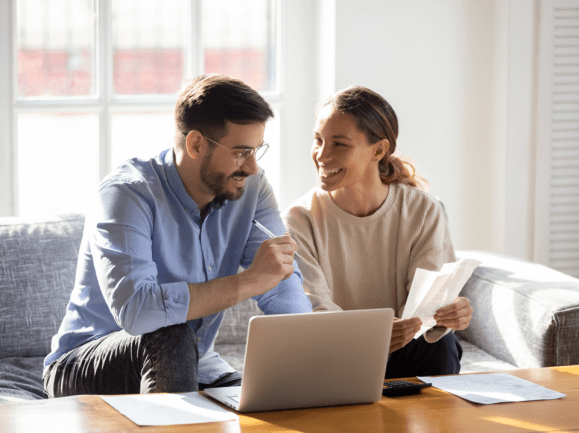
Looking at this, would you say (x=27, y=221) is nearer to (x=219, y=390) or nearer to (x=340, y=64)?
(x=219, y=390)

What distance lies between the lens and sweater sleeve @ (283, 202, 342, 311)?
1.80 m

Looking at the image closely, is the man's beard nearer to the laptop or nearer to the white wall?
the laptop

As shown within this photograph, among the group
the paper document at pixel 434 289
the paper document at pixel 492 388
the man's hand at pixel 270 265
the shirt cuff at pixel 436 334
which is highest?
the man's hand at pixel 270 265

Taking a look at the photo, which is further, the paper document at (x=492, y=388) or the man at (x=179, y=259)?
the man at (x=179, y=259)

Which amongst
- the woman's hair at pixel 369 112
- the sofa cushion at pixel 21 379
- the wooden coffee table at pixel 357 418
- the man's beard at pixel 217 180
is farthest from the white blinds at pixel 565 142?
the sofa cushion at pixel 21 379

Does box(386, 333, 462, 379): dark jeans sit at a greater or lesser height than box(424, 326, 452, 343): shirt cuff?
lesser

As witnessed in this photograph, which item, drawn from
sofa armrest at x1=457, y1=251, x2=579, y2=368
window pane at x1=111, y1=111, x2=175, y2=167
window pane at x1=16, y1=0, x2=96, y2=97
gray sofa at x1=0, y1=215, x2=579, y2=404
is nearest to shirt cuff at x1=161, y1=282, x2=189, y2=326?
gray sofa at x1=0, y1=215, x2=579, y2=404

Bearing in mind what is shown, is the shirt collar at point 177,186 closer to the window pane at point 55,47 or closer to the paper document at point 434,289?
the paper document at point 434,289

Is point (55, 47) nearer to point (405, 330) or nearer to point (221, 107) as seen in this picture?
point (221, 107)

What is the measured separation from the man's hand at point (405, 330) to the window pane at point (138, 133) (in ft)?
4.65

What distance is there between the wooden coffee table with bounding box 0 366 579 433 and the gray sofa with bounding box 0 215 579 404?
2.18 ft

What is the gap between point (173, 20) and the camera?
9.01 feet

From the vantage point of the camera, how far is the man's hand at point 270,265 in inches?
58.6

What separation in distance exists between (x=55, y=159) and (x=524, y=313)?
178 cm
